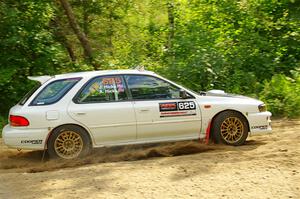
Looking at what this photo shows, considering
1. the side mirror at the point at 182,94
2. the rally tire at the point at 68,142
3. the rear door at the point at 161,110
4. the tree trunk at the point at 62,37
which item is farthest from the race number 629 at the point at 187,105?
the tree trunk at the point at 62,37

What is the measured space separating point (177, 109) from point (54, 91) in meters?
2.14

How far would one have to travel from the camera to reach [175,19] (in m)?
16.8

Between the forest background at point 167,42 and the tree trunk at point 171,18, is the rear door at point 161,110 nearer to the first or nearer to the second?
the forest background at point 167,42

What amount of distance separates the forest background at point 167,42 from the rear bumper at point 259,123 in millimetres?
3304

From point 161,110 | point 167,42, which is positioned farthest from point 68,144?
point 167,42

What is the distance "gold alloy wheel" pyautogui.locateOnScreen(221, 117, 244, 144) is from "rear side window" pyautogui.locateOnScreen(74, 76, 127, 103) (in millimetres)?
1862

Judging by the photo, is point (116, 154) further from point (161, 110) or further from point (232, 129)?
point (232, 129)

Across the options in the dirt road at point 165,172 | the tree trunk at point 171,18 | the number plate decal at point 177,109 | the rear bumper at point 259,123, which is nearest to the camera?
the dirt road at point 165,172

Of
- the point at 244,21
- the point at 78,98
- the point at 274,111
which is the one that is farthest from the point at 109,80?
the point at 244,21

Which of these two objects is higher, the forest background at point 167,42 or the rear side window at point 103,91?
the forest background at point 167,42

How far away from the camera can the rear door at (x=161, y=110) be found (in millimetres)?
8062

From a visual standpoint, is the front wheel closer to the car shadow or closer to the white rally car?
the white rally car

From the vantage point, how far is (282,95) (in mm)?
12062

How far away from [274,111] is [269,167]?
545cm
